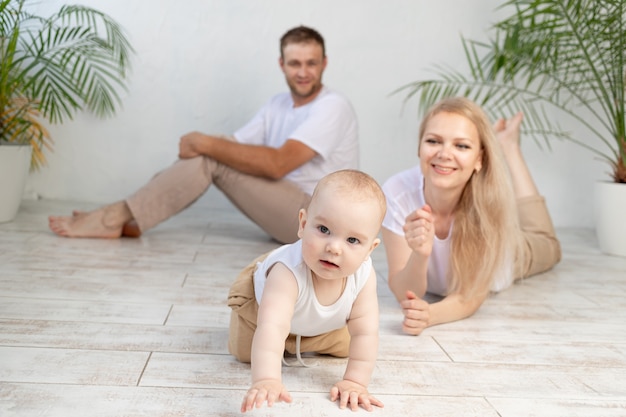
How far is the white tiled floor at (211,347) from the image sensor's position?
1545mm

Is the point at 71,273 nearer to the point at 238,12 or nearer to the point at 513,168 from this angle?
the point at 513,168

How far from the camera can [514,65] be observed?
4.18 m

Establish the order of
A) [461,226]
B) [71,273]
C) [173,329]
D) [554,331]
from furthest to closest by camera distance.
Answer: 1. [71,273]
2. [461,226]
3. [554,331]
4. [173,329]

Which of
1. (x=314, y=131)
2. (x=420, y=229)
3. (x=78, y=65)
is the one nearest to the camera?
(x=420, y=229)

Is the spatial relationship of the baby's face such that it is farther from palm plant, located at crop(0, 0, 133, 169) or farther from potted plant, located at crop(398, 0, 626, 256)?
palm plant, located at crop(0, 0, 133, 169)

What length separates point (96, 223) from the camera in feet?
11.3

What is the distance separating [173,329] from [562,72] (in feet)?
10.9

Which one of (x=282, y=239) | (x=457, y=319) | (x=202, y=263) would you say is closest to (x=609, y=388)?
(x=457, y=319)

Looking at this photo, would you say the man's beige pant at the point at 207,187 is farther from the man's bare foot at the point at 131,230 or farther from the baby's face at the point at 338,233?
the baby's face at the point at 338,233

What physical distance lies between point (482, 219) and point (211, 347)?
3.03 feet

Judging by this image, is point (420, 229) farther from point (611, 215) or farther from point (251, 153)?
point (611, 215)

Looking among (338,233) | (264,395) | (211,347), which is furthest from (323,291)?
(211,347)

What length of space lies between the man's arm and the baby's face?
198 cm

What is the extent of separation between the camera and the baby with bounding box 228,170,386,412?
4.76 feet
